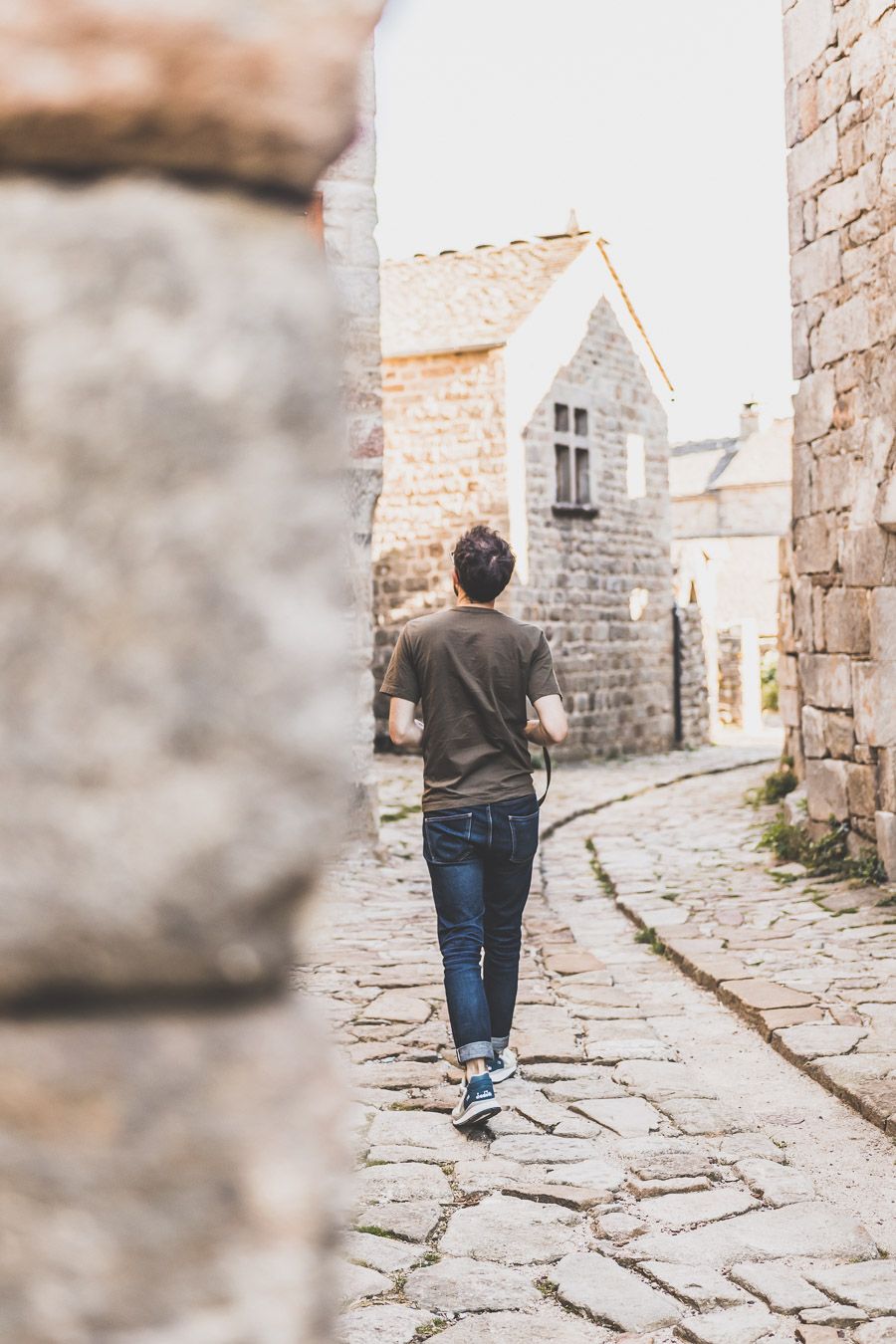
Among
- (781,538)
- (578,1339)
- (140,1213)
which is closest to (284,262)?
(140,1213)

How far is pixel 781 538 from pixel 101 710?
12.9 metres

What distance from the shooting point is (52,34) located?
89 centimetres

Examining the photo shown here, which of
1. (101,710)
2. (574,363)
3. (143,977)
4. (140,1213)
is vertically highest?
(574,363)

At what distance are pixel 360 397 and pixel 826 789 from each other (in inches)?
154

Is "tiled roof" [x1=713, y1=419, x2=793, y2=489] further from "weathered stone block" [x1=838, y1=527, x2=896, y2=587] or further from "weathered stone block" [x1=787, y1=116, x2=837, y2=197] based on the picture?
"weathered stone block" [x1=838, y1=527, x2=896, y2=587]

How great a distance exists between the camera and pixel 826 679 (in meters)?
8.66

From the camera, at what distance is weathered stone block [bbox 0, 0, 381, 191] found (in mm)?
890

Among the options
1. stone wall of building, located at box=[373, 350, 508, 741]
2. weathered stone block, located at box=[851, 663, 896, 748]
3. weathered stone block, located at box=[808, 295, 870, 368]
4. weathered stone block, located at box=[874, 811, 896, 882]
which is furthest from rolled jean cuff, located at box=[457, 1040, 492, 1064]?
stone wall of building, located at box=[373, 350, 508, 741]

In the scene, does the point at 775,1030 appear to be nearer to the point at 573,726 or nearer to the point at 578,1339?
the point at 578,1339

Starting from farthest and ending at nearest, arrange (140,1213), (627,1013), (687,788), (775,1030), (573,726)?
(573,726) < (687,788) < (627,1013) < (775,1030) < (140,1213)

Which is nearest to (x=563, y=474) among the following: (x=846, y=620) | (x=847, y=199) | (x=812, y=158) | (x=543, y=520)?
(x=543, y=520)

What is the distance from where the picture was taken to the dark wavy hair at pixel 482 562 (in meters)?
4.48

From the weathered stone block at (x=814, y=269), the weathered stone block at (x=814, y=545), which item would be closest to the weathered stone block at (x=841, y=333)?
the weathered stone block at (x=814, y=269)

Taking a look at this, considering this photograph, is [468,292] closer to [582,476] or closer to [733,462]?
[582,476]
